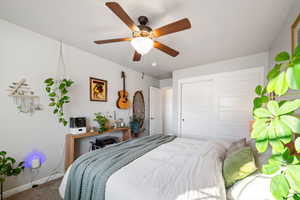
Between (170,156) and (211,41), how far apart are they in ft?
6.55

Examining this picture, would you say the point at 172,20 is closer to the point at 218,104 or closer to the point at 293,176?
the point at 293,176

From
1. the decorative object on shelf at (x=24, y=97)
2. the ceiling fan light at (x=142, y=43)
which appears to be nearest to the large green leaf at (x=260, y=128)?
the ceiling fan light at (x=142, y=43)

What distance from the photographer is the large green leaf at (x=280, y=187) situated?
15.0 inches

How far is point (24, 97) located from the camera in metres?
1.89

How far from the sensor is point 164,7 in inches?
55.9

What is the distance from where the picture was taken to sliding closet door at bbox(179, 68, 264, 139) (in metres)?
2.67

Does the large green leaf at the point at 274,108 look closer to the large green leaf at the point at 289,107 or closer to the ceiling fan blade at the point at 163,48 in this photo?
the large green leaf at the point at 289,107

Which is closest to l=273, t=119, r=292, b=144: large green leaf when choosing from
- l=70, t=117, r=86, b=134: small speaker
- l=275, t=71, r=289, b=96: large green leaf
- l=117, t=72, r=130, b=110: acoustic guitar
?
l=275, t=71, r=289, b=96: large green leaf

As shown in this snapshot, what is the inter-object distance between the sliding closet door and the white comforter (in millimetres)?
1874

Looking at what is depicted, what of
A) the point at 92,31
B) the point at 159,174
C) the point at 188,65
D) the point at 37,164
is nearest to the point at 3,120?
the point at 37,164

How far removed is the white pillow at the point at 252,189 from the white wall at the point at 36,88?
2624mm

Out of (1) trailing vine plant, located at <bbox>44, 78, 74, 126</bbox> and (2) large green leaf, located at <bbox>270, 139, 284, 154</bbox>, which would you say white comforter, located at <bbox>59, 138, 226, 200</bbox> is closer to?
(2) large green leaf, located at <bbox>270, 139, 284, 154</bbox>

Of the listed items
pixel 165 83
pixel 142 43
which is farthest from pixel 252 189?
pixel 165 83

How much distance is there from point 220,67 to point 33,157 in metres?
4.04
